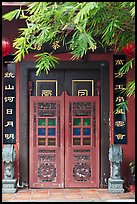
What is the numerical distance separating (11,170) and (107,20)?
13.0 feet

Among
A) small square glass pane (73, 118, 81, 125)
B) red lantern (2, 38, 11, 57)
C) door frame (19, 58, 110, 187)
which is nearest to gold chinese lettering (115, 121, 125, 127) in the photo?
door frame (19, 58, 110, 187)

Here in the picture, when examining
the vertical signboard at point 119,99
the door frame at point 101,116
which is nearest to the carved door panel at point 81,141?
the door frame at point 101,116

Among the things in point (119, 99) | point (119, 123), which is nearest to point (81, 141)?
point (119, 123)

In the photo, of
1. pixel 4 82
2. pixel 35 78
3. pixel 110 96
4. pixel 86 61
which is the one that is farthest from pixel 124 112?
pixel 4 82

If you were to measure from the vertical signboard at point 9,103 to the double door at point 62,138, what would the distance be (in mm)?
317

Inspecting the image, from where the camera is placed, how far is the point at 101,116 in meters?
7.71

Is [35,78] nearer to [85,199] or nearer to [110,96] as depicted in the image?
[110,96]

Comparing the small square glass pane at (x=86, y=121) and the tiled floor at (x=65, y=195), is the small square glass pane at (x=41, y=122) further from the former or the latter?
the tiled floor at (x=65, y=195)

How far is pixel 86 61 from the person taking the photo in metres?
7.66

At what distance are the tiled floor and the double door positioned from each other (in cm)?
21

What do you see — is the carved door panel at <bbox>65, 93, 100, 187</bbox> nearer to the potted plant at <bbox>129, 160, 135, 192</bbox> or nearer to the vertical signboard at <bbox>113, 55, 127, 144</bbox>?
the vertical signboard at <bbox>113, 55, 127, 144</bbox>

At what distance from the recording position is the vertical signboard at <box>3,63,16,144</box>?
300 inches

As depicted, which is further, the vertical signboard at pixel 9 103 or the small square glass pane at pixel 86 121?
the small square glass pane at pixel 86 121

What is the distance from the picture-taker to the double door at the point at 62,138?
303 inches
